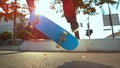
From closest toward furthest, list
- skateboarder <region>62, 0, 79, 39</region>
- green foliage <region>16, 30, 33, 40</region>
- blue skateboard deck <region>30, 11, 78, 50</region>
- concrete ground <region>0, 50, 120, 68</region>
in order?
concrete ground <region>0, 50, 120, 68</region>, blue skateboard deck <region>30, 11, 78, 50</region>, skateboarder <region>62, 0, 79, 39</region>, green foliage <region>16, 30, 33, 40</region>

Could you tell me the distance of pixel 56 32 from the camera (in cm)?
1417

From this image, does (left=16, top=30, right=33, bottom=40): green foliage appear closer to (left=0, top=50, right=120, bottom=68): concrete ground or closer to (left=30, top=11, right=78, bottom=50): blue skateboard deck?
(left=30, top=11, right=78, bottom=50): blue skateboard deck

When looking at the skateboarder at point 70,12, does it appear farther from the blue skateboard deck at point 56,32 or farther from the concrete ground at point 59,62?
the concrete ground at point 59,62

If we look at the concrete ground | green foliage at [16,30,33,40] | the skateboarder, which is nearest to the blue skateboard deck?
the concrete ground

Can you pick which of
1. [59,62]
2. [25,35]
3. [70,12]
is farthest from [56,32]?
[25,35]

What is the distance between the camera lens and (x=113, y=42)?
974 inches

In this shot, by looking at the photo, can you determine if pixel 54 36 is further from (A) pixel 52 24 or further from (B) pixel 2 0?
(B) pixel 2 0

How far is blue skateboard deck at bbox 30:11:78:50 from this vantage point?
1341cm

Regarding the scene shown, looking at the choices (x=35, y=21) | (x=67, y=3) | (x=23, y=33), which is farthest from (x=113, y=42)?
(x=23, y=33)

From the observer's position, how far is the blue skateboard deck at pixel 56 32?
44.0ft

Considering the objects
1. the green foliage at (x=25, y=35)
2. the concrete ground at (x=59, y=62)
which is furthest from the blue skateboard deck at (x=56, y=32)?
the green foliage at (x=25, y=35)

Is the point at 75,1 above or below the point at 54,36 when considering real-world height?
above

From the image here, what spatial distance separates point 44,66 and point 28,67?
0.52 m

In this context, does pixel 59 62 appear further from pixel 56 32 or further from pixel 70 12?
pixel 70 12
